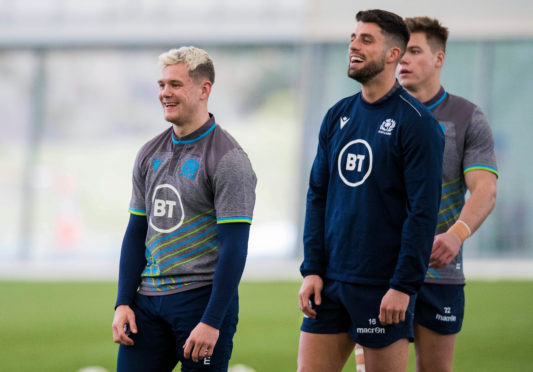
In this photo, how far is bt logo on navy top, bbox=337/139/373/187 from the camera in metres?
3.02

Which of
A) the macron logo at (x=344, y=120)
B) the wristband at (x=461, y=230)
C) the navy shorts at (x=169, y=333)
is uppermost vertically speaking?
the macron logo at (x=344, y=120)

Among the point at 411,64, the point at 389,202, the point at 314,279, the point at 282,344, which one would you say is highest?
the point at 411,64

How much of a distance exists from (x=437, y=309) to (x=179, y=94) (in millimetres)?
1536

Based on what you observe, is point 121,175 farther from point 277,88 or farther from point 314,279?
point 314,279

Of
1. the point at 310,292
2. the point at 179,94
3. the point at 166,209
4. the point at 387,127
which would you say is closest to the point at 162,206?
the point at 166,209

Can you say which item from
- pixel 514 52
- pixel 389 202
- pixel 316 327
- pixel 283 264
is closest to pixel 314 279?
pixel 316 327

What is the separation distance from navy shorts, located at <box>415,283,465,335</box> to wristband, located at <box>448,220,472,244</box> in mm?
370

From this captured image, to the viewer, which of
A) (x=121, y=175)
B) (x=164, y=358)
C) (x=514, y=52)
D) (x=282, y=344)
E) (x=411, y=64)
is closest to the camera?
(x=164, y=358)

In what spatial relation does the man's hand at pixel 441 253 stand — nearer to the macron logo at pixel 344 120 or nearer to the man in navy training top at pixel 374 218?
A: the man in navy training top at pixel 374 218

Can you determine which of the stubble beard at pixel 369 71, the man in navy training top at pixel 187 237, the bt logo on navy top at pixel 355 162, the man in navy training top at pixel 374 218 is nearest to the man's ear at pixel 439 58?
the man in navy training top at pixel 374 218

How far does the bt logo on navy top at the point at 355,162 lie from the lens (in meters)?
3.02

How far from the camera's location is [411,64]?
12.5 ft

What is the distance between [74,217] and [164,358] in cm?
1060

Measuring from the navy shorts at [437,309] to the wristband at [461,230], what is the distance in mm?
370
